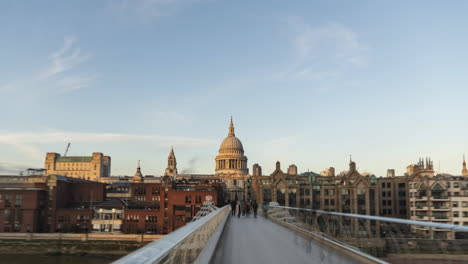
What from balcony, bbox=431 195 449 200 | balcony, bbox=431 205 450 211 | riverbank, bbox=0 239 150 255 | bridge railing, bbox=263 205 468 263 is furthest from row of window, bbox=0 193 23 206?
bridge railing, bbox=263 205 468 263

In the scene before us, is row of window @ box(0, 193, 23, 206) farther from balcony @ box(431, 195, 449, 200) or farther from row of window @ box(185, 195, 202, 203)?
balcony @ box(431, 195, 449, 200)

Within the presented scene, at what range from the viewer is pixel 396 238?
23.2ft

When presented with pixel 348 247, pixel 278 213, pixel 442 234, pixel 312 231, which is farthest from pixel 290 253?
pixel 278 213

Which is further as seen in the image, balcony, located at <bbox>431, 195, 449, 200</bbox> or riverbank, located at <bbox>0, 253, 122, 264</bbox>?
riverbank, located at <bbox>0, 253, 122, 264</bbox>

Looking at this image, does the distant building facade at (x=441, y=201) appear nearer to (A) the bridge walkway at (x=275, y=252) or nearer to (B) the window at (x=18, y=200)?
(A) the bridge walkway at (x=275, y=252)

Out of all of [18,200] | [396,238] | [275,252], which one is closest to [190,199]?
[18,200]

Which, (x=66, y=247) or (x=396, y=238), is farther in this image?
(x=66, y=247)

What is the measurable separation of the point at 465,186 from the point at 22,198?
83.2 meters

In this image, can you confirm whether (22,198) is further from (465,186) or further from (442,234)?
(442,234)

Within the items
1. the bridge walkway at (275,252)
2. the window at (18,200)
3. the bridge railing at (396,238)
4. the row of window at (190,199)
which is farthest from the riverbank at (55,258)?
the bridge railing at (396,238)

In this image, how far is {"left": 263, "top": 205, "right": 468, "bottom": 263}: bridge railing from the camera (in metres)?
5.41

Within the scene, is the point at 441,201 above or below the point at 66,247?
above

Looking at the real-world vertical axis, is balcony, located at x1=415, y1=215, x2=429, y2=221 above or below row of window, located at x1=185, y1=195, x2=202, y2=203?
below

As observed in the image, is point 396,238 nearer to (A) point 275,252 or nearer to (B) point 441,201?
(A) point 275,252
